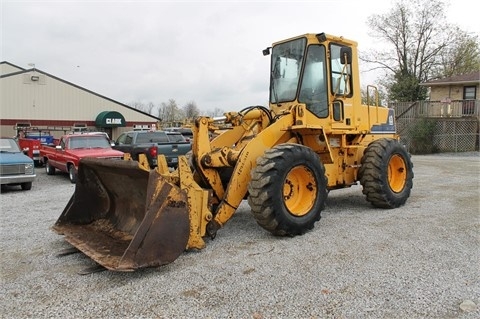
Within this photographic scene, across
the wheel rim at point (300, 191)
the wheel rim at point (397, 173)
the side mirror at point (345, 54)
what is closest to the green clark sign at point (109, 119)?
the wheel rim at point (397, 173)

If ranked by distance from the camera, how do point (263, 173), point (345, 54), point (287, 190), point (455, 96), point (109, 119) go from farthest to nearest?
point (109, 119) → point (455, 96) → point (345, 54) → point (287, 190) → point (263, 173)

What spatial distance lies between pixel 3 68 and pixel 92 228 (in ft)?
111

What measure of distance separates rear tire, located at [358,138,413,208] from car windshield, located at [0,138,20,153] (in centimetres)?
980

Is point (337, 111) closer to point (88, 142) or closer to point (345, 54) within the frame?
point (345, 54)

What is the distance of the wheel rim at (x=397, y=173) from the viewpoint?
781 cm

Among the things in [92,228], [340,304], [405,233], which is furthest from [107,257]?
[405,233]

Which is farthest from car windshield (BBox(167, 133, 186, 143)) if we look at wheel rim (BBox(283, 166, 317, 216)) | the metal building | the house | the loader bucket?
the house

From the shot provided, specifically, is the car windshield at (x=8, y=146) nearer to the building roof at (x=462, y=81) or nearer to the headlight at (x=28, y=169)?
the headlight at (x=28, y=169)

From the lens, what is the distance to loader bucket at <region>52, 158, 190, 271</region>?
4.20 m

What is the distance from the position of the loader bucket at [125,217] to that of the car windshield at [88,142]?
7.97 m

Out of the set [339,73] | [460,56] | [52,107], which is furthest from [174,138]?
[460,56]

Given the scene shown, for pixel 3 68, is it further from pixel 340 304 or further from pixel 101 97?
pixel 340 304

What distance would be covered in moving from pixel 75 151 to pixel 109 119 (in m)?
18.3

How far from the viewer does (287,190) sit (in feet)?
19.0
